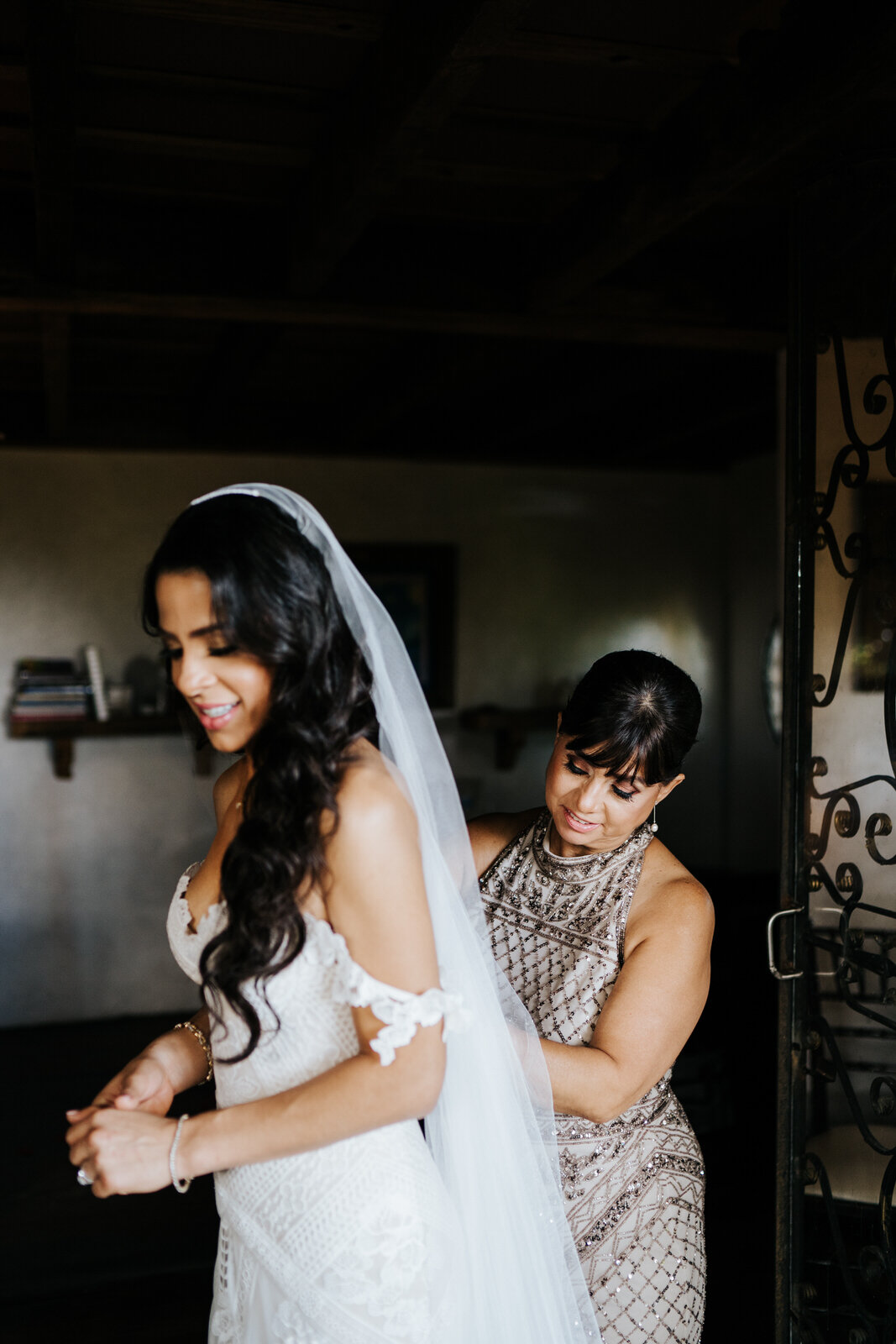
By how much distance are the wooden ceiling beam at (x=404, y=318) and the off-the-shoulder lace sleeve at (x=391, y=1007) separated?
88.0 inches

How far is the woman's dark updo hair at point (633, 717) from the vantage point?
162 centimetres

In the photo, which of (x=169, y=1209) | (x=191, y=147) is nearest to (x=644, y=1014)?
(x=191, y=147)

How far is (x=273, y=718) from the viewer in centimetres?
123

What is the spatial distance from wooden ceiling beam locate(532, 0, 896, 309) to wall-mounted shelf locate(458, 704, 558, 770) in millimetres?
3233

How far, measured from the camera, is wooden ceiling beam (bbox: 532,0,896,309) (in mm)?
1748

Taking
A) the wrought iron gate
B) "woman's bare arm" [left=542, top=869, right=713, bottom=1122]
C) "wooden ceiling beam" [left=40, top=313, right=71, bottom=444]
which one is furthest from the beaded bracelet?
"wooden ceiling beam" [left=40, top=313, right=71, bottom=444]

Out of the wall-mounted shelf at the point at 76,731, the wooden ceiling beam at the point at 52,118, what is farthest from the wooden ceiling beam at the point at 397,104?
the wall-mounted shelf at the point at 76,731

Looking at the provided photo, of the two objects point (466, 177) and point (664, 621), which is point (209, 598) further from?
point (664, 621)

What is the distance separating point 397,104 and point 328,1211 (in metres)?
1.67

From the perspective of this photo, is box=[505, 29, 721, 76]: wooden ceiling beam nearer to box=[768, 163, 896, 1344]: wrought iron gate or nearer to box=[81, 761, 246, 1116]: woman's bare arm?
box=[768, 163, 896, 1344]: wrought iron gate

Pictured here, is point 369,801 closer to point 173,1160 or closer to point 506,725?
point 173,1160

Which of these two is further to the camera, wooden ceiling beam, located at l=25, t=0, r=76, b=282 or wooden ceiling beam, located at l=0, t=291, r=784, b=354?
wooden ceiling beam, located at l=0, t=291, r=784, b=354

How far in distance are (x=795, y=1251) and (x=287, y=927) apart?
4.95 feet

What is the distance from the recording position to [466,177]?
102 inches
